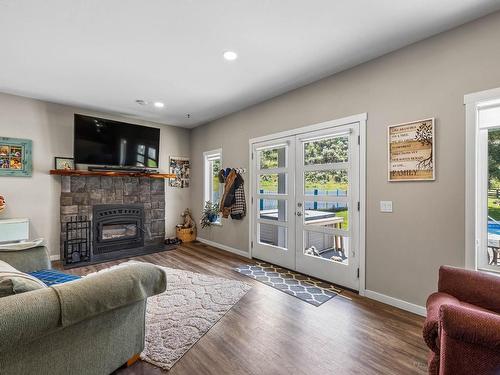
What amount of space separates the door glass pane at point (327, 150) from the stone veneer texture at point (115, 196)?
3.45 meters

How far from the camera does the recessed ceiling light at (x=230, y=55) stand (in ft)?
8.88

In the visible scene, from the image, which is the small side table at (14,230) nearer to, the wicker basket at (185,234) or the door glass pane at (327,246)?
the wicker basket at (185,234)

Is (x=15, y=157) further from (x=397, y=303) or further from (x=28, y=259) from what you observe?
(x=397, y=303)

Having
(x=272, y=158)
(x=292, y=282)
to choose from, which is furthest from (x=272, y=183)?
(x=292, y=282)

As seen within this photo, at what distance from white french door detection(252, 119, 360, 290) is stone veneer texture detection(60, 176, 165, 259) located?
92.3 inches

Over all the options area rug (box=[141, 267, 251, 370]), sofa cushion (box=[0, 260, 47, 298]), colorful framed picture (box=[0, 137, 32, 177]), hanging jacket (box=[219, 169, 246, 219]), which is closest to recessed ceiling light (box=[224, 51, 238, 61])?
hanging jacket (box=[219, 169, 246, 219])

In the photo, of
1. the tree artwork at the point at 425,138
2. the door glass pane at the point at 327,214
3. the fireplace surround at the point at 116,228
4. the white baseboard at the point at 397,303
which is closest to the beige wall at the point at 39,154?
the fireplace surround at the point at 116,228

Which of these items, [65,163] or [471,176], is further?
[65,163]

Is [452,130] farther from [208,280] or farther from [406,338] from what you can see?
[208,280]

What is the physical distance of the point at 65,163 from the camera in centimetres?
436

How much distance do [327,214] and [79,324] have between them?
9.13 ft

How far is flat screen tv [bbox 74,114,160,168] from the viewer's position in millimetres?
4285

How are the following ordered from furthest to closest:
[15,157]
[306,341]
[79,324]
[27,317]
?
[15,157]
[306,341]
[79,324]
[27,317]

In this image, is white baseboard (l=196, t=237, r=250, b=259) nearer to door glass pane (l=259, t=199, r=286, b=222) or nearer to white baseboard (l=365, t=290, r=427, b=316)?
door glass pane (l=259, t=199, r=286, b=222)
